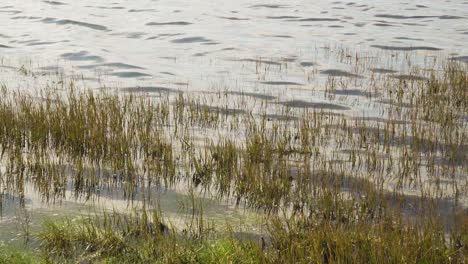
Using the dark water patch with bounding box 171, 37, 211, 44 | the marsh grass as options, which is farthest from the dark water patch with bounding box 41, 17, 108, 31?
the marsh grass

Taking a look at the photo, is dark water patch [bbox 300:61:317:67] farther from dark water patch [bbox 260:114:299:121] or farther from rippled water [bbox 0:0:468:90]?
dark water patch [bbox 260:114:299:121]

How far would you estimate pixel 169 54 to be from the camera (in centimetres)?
1847

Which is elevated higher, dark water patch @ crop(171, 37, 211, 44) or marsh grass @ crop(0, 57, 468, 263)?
dark water patch @ crop(171, 37, 211, 44)

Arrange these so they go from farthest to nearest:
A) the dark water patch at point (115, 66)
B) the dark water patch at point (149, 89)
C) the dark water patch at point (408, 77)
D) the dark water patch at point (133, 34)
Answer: the dark water patch at point (133, 34) → the dark water patch at point (115, 66) → the dark water patch at point (408, 77) → the dark water patch at point (149, 89)

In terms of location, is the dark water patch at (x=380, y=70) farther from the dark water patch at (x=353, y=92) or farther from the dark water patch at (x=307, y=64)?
the dark water patch at (x=353, y=92)

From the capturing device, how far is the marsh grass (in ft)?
20.0

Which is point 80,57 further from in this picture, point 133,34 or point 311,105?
point 311,105

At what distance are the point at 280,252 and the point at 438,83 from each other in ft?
27.5

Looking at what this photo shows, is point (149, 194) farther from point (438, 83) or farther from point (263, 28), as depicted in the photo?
point (263, 28)

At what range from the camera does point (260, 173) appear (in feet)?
26.6

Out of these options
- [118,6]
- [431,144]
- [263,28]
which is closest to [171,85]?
[431,144]

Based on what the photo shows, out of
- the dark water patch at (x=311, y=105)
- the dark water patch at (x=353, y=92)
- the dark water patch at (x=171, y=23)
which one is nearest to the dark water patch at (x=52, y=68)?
the dark water patch at (x=311, y=105)

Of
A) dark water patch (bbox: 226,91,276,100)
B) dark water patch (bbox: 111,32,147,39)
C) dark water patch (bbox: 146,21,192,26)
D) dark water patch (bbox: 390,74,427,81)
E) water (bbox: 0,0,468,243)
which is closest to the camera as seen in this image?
dark water patch (bbox: 226,91,276,100)

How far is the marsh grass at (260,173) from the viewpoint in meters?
6.11
